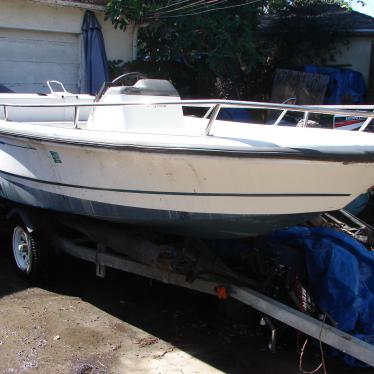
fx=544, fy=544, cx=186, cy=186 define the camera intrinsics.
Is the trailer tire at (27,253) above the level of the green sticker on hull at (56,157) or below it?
below

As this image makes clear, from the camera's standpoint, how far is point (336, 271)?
3.58 metres

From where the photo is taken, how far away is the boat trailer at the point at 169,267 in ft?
10.5

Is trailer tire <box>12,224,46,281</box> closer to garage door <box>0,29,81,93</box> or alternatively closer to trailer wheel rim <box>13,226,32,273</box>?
trailer wheel rim <box>13,226,32,273</box>

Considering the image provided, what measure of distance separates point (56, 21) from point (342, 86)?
5819 mm

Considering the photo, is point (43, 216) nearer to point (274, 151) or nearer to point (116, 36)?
point (274, 151)

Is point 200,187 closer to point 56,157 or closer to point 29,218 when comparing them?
point 56,157

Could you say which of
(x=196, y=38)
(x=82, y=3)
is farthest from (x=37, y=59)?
(x=196, y=38)

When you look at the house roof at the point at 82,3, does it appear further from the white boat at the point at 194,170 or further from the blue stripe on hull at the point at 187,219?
the blue stripe on hull at the point at 187,219

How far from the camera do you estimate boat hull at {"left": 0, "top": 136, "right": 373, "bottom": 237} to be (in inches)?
123

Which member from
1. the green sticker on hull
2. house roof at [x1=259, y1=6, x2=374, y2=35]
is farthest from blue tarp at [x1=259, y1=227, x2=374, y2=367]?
house roof at [x1=259, y1=6, x2=374, y2=35]

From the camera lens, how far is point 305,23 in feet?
41.0

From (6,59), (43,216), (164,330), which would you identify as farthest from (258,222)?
(6,59)

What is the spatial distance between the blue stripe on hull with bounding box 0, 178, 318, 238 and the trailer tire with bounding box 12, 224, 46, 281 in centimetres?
50

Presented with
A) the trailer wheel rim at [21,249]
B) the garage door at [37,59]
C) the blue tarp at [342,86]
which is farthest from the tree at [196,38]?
the trailer wheel rim at [21,249]
